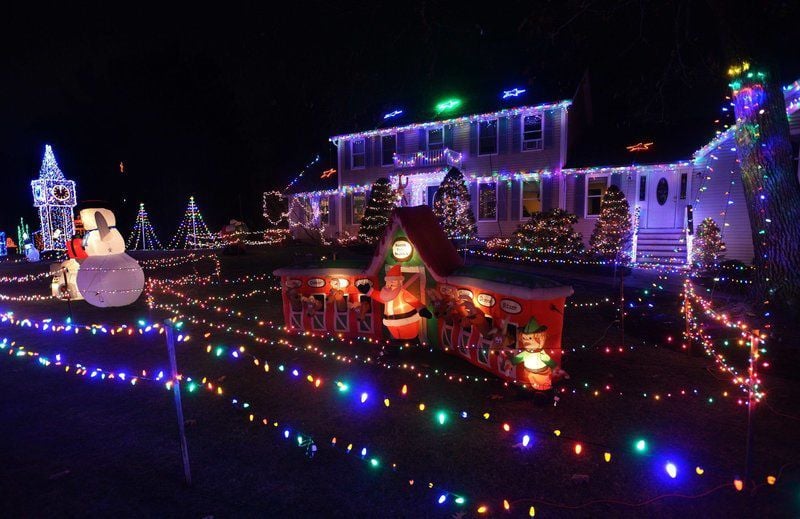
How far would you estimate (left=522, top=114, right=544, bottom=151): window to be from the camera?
20.7 m

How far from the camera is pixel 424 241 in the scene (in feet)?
23.0

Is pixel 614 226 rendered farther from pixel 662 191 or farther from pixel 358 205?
pixel 358 205

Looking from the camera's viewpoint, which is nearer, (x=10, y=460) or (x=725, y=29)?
(x=10, y=460)

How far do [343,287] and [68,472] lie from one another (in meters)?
4.43

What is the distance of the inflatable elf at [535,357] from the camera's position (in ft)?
17.2

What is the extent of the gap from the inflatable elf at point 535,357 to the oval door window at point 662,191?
16481mm

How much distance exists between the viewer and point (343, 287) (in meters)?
7.65

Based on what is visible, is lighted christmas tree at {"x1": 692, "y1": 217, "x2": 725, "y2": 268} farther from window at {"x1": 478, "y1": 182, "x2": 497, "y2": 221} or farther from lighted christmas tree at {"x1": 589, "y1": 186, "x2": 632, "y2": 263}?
window at {"x1": 478, "y1": 182, "x2": 497, "y2": 221}

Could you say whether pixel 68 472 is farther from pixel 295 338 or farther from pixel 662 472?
pixel 662 472

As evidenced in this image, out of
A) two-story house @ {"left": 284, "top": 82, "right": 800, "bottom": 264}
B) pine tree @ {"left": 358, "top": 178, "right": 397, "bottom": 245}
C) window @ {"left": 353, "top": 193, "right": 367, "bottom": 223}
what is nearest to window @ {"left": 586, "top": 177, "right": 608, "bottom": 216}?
two-story house @ {"left": 284, "top": 82, "right": 800, "bottom": 264}

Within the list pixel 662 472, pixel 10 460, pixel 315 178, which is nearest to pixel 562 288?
pixel 662 472

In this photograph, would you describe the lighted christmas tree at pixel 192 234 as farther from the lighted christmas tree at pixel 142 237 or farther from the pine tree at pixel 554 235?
the pine tree at pixel 554 235

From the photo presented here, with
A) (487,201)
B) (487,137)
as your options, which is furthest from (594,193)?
(487,137)

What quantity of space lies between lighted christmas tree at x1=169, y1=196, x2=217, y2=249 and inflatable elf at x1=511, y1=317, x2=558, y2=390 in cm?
2890
